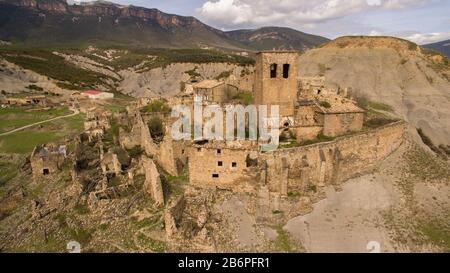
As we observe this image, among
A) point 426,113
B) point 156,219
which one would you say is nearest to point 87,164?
point 156,219

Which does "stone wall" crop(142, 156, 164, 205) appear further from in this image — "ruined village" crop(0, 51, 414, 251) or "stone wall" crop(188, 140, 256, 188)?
"stone wall" crop(188, 140, 256, 188)

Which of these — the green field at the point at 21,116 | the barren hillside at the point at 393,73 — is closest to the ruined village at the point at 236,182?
the green field at the point at 21,116

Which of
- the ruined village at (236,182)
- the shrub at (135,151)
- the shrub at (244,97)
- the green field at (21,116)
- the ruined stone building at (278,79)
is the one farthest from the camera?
the green field at (21,116)

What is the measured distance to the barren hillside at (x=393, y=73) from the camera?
5503 centimetres

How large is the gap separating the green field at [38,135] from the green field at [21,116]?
313 centimetres

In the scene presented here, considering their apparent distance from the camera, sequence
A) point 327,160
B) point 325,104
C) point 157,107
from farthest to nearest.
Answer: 1. point 157,107
2. point 325,104
3. point 327,160

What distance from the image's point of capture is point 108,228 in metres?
19.5

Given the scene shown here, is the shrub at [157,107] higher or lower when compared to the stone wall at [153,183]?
higher

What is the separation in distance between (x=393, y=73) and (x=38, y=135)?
6167cm

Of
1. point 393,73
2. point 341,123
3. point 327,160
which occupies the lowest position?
point 327,160

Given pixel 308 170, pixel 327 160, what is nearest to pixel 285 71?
pixel 327 160

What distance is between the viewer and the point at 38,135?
36125 millimetres

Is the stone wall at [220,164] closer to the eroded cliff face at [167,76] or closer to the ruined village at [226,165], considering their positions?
the ruined village at [226,165]

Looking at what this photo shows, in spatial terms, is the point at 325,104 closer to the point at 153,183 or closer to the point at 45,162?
the point at 153,183
